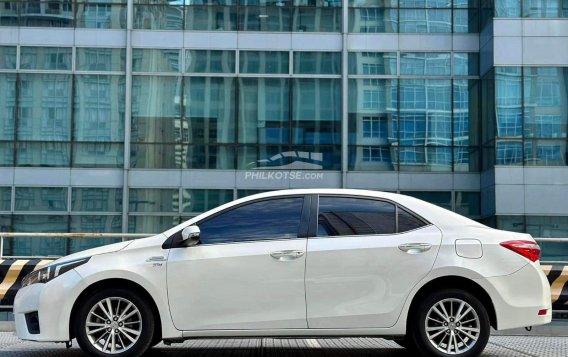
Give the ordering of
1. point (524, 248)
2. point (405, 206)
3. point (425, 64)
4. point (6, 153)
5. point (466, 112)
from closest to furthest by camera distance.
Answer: point (524, 248)
point (405, 206)
point (6, 153)
point (466, 112)
point (425, 64)

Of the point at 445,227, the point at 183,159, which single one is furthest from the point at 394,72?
the point at 445,227

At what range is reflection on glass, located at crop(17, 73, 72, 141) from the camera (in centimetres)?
2511

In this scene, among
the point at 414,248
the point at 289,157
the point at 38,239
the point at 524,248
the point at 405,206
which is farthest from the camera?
the point at 289,157

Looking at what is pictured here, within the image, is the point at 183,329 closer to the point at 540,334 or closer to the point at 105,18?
the point at 540,334

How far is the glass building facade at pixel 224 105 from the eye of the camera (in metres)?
24.9

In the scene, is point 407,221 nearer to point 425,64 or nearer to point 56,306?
point 56,306

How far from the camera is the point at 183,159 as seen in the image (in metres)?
25.0

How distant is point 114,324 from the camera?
707 cm

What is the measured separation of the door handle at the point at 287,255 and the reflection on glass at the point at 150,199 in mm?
18152

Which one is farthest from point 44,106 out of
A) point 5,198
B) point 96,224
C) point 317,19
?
point 317,19

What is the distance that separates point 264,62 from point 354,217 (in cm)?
1850

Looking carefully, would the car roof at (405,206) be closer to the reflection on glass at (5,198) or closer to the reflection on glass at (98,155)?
the reflection on glass at (98,155)

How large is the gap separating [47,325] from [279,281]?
205cm

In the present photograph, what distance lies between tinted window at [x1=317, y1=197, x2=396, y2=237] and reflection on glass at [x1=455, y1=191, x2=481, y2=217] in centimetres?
1813
